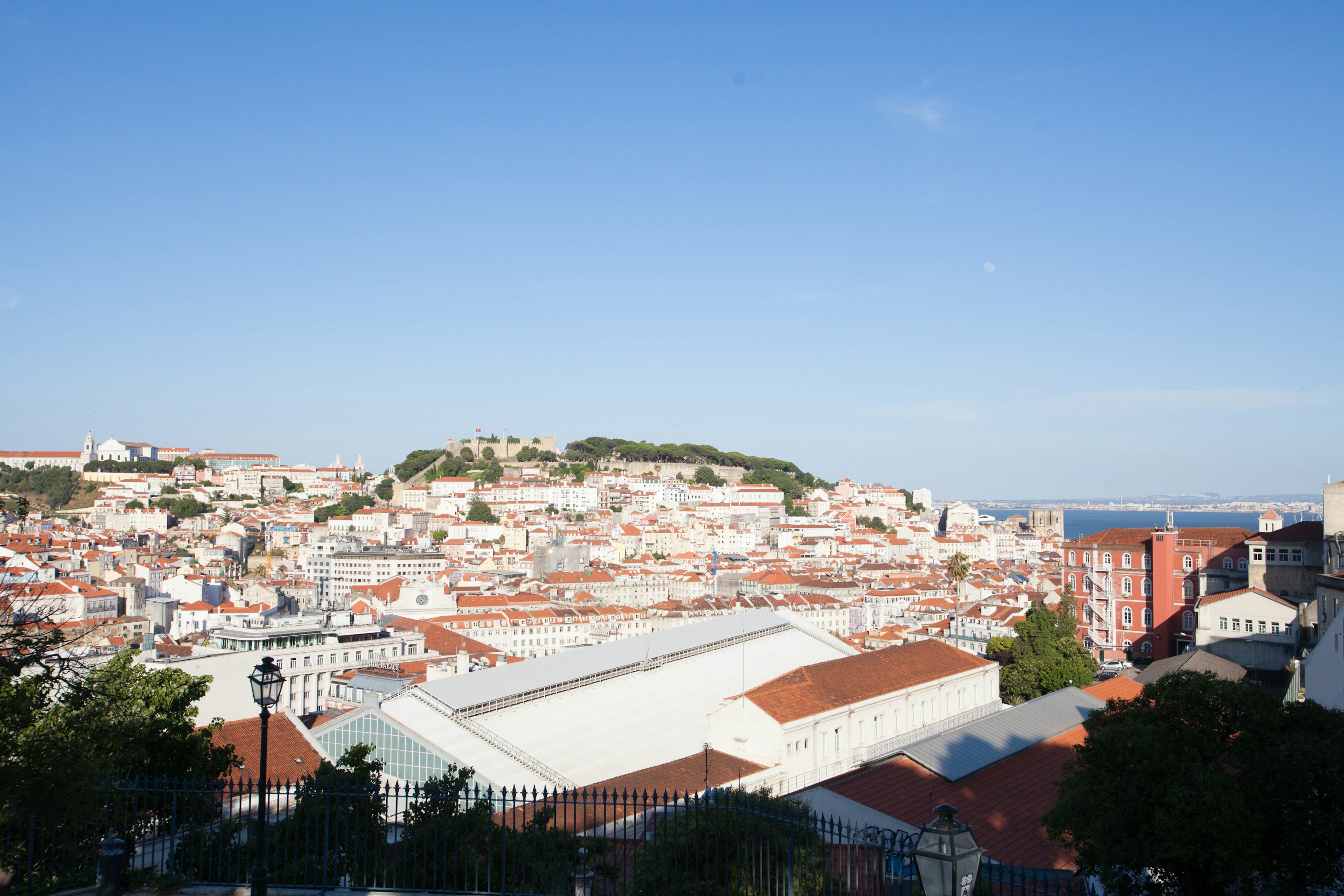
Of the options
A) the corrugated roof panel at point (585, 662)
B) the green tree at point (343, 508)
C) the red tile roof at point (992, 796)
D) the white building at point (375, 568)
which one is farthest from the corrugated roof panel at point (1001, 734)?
the green tree at point (343, 508)

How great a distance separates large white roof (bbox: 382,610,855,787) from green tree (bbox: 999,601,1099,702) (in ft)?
24.4

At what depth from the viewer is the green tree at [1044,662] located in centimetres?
3216

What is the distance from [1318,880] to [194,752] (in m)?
12.8

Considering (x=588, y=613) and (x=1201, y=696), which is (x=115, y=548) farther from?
(x=1201, y=696)

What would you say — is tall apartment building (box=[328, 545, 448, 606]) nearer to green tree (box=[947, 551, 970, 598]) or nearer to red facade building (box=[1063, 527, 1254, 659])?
green tree (box=[947, 551, 970, 598])

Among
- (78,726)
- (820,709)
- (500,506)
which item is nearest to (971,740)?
(820,709)

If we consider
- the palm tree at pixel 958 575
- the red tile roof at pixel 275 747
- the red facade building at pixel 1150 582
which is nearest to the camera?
the red tile roof at pixel 275 747

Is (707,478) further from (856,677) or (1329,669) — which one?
(1329,669)

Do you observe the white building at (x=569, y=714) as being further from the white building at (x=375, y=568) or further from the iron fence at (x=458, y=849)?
the white building at (x=375, y=568)

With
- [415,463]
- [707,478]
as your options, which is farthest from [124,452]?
[707,478]

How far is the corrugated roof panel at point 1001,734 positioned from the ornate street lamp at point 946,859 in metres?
13.0

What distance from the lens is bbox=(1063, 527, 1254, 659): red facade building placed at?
3466cm

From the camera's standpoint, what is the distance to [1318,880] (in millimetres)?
8320

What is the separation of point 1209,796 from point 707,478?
128069mm
